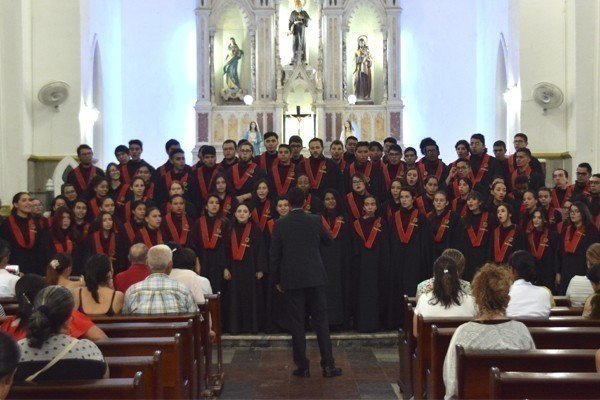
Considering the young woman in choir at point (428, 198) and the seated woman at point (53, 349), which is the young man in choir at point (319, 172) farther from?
the seated woman at point (53, 349)

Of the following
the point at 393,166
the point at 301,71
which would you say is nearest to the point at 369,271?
the point at 393,166

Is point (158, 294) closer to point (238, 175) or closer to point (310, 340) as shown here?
point (310, 340)

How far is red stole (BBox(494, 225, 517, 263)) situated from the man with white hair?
4135 millimetres

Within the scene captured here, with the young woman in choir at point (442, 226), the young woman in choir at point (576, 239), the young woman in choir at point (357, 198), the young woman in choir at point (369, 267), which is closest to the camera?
the young woman in choir at point (576, 239)

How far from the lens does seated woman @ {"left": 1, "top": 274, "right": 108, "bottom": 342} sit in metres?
4.52

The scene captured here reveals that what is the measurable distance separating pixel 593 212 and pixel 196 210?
4.46 meters

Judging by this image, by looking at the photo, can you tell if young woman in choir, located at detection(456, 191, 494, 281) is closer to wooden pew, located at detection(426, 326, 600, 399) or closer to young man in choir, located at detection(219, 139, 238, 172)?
young man in choir, located at detection(219, 139, 238, 172)

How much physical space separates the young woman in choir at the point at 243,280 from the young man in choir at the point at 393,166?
90.8 inches

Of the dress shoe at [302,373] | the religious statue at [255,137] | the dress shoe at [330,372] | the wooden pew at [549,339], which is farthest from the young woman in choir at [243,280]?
the religious statue at [255,137]

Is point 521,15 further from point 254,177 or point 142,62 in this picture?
point 142,62

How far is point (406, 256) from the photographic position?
9.64m

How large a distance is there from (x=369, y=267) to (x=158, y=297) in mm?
3719

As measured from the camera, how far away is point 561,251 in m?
9.23

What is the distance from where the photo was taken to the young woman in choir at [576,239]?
8945 millimetres
